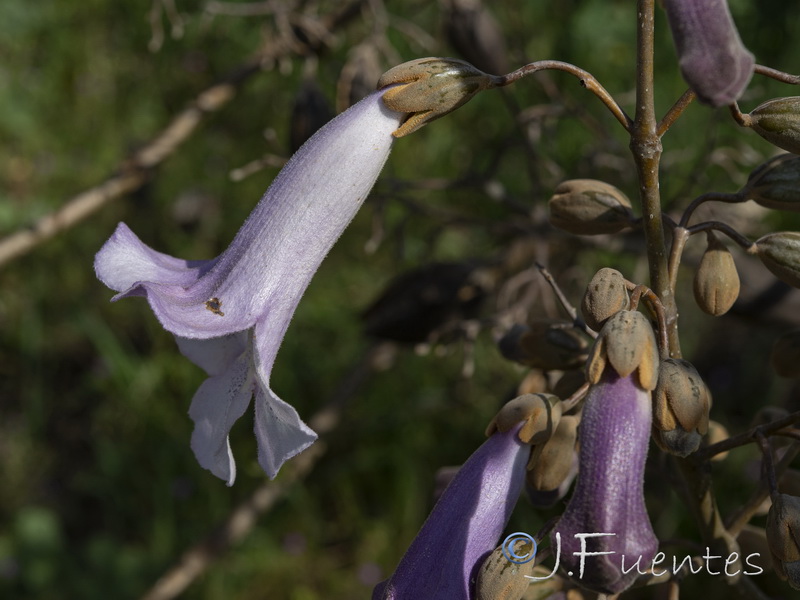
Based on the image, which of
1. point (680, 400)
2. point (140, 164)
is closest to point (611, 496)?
point (680, 400)

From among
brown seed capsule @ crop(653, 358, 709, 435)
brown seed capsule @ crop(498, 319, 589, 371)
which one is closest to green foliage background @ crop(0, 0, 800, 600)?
brown seed capsule @ crop(498, 319, 589, 371)

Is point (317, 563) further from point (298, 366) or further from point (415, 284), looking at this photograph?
point (415, 284)

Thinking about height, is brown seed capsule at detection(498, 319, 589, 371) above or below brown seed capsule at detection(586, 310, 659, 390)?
below

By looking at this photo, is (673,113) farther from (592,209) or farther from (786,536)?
(786,536)

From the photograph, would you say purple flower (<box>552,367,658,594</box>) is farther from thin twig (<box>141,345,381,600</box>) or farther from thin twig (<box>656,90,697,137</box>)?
thin twig (<box>141,345,381,600</box>)

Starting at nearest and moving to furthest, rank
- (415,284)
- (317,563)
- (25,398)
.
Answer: (415,284), (317,563), (25,398)

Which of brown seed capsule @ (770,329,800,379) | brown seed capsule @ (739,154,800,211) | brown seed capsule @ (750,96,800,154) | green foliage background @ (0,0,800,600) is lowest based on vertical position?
green foliage background @ (0,0,800,600)

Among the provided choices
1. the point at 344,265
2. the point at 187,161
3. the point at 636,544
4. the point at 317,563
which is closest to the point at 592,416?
the point at 636,544
